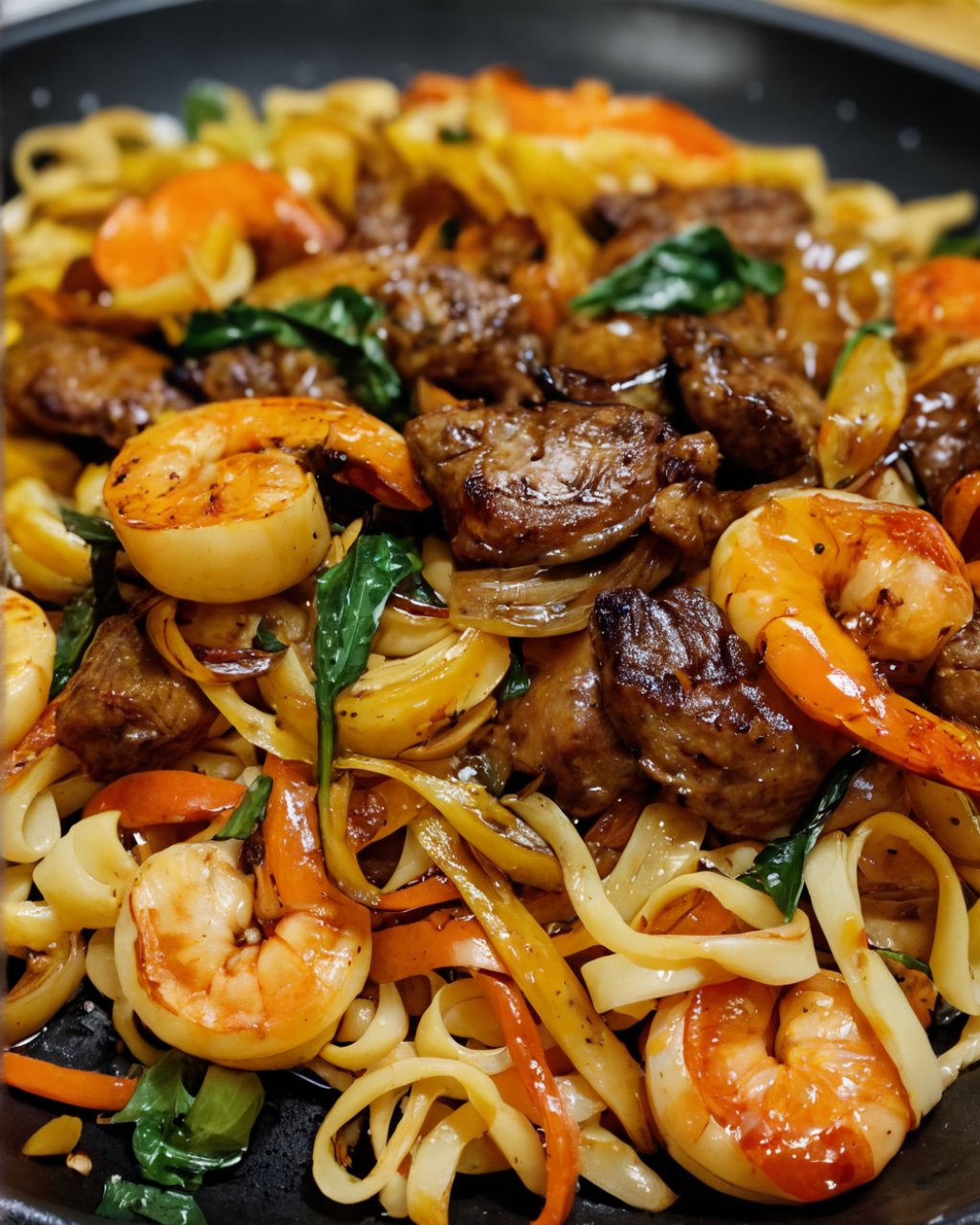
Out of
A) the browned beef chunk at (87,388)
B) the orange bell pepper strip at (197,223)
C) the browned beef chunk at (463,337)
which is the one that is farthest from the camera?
the orange bell pepper strip at (197,223)

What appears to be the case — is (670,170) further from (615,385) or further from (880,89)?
(615,385)

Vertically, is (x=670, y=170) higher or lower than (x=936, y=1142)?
higher

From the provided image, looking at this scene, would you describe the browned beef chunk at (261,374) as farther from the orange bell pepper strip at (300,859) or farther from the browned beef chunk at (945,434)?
the browned beef chunk at (945,434)

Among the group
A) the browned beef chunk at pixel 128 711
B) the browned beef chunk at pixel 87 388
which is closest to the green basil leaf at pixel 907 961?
the browned beef chunk at pixel 128 711

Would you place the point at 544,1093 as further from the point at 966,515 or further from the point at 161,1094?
the point at 966,515

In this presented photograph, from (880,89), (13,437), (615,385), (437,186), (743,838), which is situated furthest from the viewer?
(880,89)

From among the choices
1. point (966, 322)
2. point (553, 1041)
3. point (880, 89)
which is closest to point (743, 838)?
point (553, 1041)

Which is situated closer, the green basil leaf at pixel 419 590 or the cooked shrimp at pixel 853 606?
the cooked shrimp at pixel 853 606
